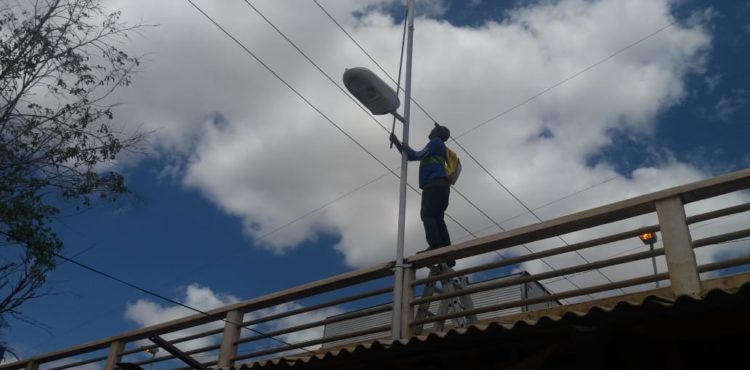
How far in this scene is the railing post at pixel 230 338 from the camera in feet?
27.8

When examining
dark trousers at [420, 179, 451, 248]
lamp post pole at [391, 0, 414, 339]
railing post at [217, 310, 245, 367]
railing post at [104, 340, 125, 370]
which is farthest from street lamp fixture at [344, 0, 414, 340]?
railing post at [104, 340, 125, 370]

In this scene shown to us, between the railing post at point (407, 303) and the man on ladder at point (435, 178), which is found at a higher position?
the man on ladder at point (435, 178)

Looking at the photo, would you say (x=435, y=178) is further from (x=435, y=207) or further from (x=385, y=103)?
(x=385, y=103)

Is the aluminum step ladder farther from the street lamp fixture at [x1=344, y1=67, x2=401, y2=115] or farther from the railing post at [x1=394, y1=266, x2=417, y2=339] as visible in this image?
the street lamp fixture at [x1=344, y1=67, x2=401, y2=115]

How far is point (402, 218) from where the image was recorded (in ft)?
25.2

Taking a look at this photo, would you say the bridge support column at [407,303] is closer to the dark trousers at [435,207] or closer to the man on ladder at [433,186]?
the man on ladder at [433,186]

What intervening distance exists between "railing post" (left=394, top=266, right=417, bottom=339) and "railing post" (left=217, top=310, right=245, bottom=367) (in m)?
Answer: 2.73

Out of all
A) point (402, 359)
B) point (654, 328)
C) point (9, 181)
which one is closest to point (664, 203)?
point (654, 328)

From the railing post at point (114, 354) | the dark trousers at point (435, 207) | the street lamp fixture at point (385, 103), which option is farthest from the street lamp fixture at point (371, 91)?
the railing post at point (114, 354)

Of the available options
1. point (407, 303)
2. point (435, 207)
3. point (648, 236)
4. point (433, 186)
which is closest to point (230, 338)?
point (407, 303)

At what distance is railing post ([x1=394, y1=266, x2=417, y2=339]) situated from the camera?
688 centimetres

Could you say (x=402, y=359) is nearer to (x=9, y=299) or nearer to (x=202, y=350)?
(x=202, y=350)

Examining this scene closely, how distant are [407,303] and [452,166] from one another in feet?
8.42

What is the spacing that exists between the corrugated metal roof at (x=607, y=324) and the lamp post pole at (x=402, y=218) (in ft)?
2.74
